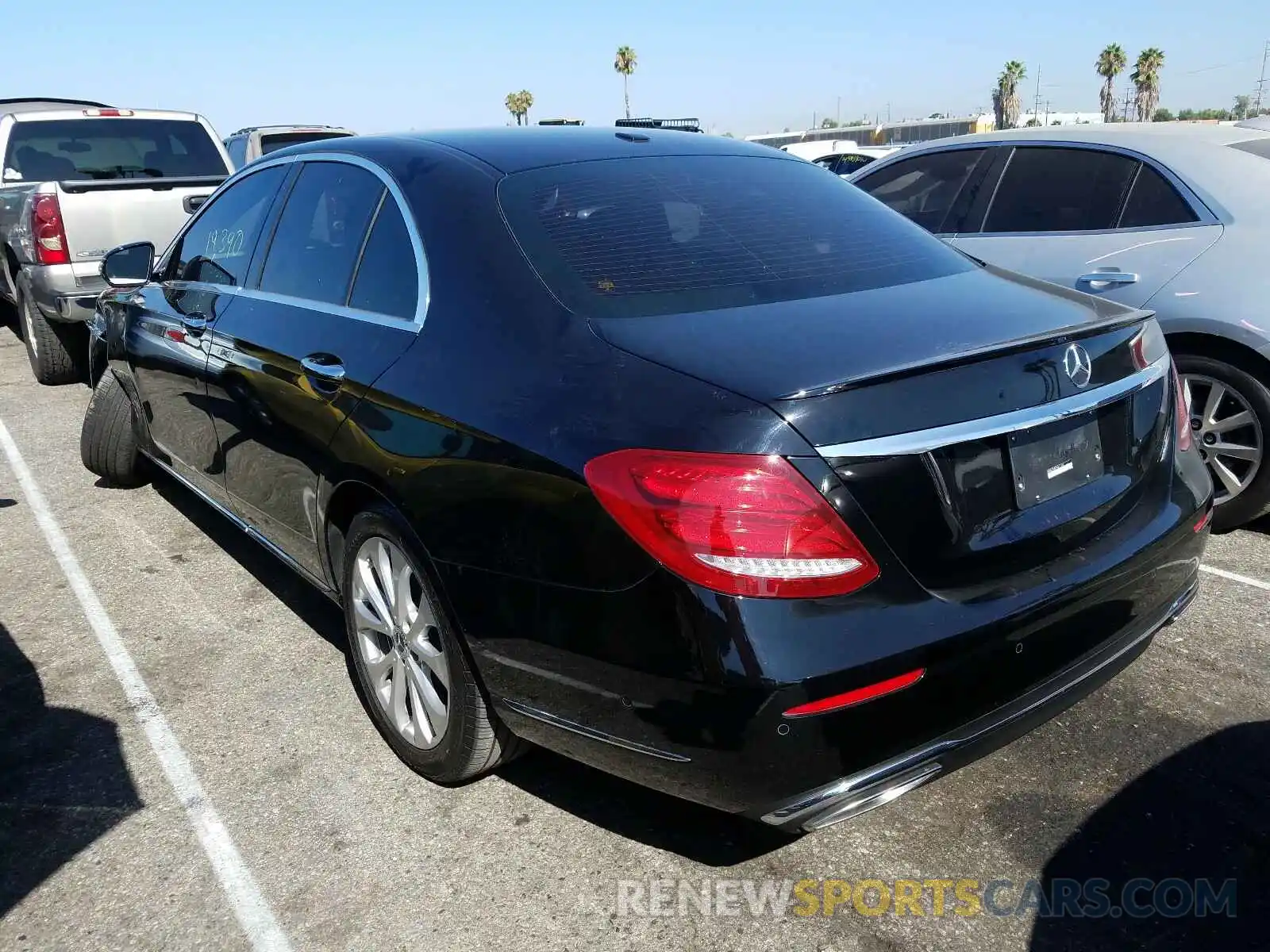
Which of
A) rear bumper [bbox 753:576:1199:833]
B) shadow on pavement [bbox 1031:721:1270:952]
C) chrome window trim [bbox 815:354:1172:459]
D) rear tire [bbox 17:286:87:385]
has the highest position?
chrome window trim [bbox 815:354:1172:459]

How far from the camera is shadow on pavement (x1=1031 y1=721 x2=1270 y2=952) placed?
223 cm

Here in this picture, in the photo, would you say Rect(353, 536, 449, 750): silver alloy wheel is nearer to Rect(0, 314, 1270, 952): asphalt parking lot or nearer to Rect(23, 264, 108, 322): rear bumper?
Rect(0, 314, 1270, 952): asphalt parking lot

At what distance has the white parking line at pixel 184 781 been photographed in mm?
2385

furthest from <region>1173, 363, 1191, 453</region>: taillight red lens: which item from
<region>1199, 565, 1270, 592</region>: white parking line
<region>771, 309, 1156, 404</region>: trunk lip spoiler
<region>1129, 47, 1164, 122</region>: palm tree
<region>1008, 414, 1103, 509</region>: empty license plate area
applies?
<region>1129, 47, 1164, 122</region>: palm tree

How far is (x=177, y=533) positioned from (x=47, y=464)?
5.89 ft

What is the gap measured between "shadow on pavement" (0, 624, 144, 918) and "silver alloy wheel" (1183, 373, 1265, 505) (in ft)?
13.7

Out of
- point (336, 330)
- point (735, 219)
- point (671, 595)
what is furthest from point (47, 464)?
point (671, 595)

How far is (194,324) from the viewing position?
3920 millimetres

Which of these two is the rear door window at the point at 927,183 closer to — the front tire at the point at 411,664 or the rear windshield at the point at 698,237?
the rear windshield at the point at 698,237

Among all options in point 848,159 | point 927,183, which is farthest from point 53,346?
point 848,159

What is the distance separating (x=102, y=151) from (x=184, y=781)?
7.19 meters

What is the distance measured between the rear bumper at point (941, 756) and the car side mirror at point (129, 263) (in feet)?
12.9

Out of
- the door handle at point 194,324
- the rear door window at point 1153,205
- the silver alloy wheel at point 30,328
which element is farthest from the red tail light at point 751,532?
the silver alloy wheel at point 30,328

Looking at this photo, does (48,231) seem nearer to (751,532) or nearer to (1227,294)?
(751,532)
